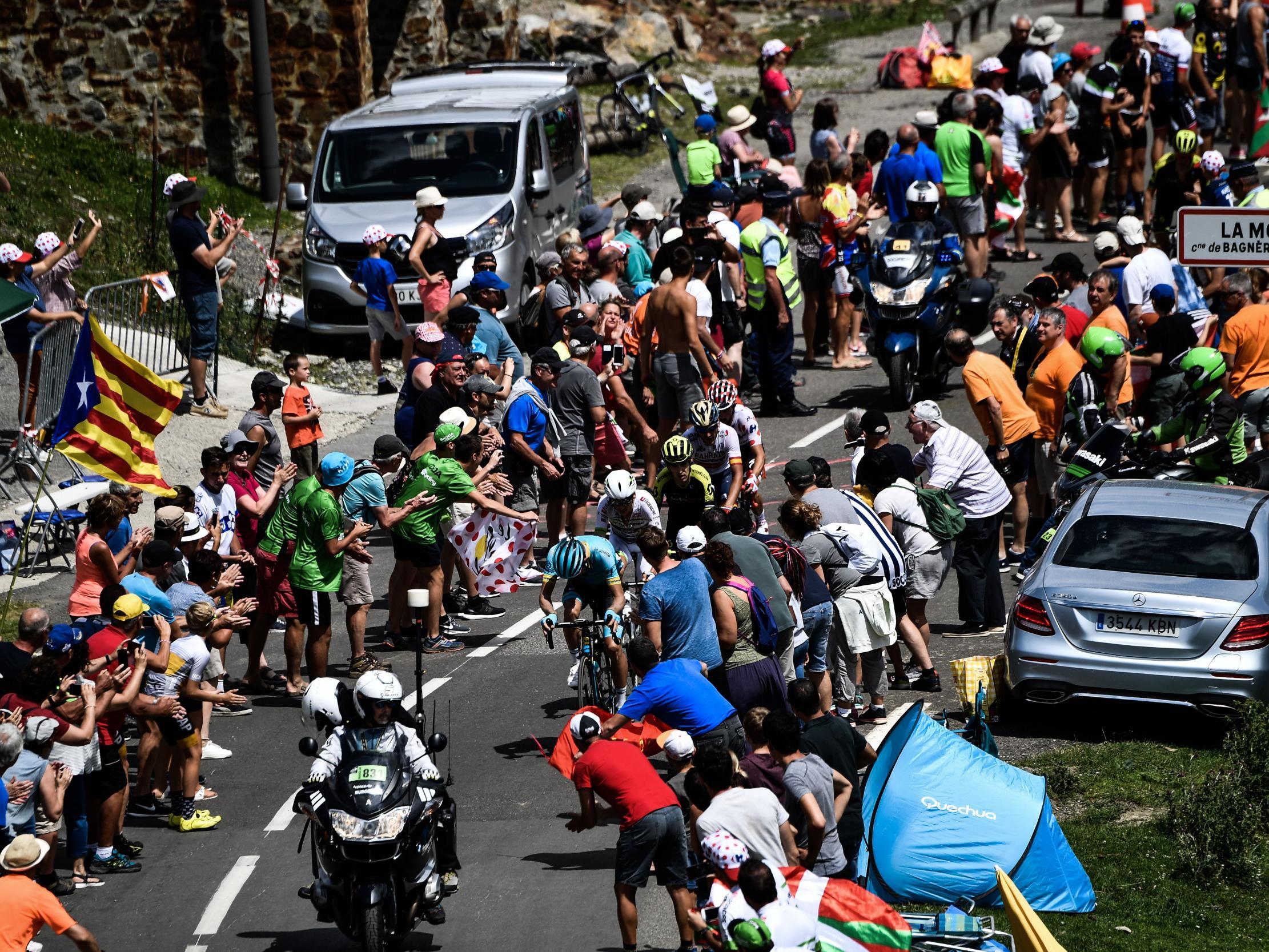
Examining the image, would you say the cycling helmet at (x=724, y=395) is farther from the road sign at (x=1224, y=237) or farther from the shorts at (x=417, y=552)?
the road sign at (x=1224, y=237)

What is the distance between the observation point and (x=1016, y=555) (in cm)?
1462

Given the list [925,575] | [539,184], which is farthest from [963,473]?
[539,184]

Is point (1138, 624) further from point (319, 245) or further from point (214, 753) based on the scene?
point (319, 245)

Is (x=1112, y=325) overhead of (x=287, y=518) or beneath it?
overhead

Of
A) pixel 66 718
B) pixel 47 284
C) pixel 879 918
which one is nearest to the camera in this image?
pixel 879 918

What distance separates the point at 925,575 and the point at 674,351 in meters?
4.06

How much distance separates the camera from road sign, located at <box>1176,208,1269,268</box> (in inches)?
427

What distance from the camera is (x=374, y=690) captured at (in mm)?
9062

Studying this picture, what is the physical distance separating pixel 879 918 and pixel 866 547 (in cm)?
393

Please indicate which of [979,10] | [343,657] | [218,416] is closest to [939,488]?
[343,657]

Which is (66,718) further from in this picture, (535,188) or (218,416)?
(535,188)

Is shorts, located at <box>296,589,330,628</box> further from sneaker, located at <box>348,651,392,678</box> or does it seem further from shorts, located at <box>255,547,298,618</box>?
sneaker, located at <box>348,651,392,678</box>

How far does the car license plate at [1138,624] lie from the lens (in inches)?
422

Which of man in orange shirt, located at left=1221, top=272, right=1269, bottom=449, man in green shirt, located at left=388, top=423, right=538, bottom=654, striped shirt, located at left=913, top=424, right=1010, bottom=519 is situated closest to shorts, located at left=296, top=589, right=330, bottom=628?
man in green shirt, located at left=388, top=423, right=538, bottom=654
